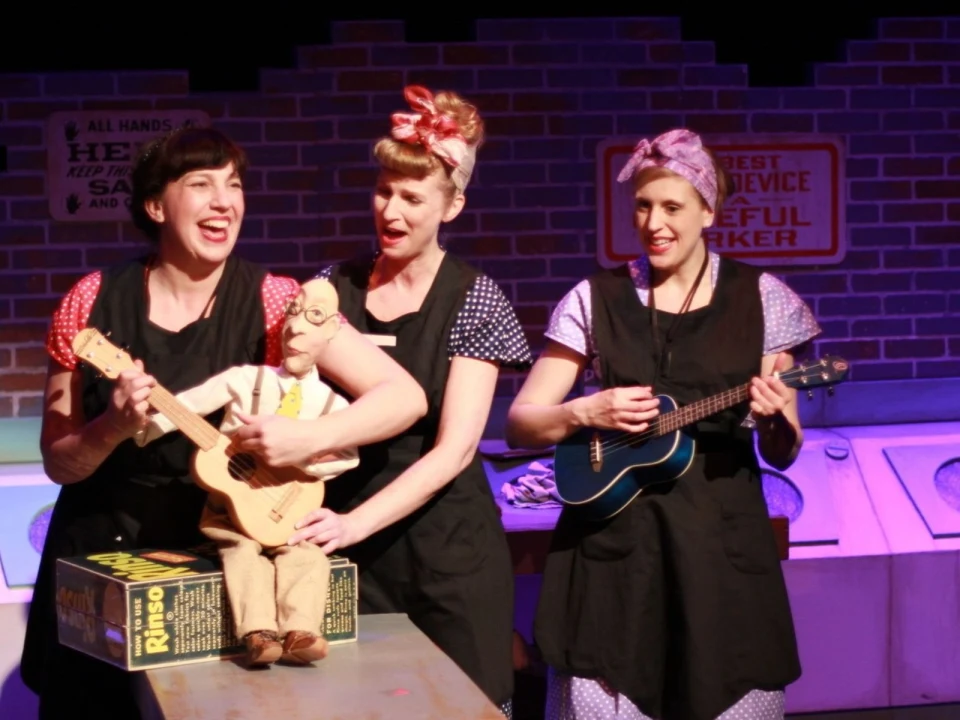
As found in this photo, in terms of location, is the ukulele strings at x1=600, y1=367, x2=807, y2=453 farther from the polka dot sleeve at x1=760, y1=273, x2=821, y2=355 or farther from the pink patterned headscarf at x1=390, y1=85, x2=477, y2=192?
the pink patterned headscarf at x1=390, y1=85, x2=477, y2=192

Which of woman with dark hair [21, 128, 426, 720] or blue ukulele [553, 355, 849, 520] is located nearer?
woman with dark hair [21, 128, 426, 720]

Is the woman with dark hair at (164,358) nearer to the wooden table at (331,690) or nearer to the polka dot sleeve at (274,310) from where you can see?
the polka dot sleeve at (274,310)

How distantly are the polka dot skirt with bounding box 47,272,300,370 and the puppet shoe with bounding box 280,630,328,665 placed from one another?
561mm

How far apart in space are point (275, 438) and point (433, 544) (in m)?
0.60

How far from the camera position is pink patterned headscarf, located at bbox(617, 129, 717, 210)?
3.25 metres

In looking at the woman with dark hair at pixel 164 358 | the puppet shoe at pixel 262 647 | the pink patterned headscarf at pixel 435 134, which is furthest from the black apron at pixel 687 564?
the puppet shoe at pixel 262 647

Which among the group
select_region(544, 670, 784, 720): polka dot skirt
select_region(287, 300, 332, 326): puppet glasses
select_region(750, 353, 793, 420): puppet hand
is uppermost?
select_region(287, 300, 332, 326): puppet glasses

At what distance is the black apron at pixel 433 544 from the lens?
2.98m

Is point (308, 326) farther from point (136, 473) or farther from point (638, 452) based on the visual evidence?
point (638, 452)

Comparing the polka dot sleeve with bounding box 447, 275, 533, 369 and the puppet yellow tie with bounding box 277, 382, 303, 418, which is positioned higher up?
the polka dot sleeve with bounding box 447, 275, 533, 369

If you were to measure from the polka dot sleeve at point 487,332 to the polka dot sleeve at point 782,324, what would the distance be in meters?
0.58

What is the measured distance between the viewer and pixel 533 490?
4.31m

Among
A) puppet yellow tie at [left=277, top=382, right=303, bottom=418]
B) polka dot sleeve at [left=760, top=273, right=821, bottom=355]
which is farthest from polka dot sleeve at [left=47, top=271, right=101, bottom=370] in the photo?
polka dot sleeve at [left=760, top=273, right=821, bottom=355]

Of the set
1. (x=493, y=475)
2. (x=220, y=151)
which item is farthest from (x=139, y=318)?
(x=493, y=475)
